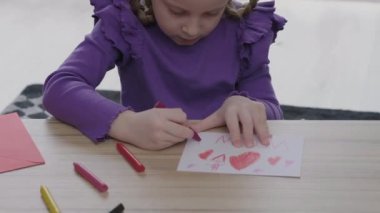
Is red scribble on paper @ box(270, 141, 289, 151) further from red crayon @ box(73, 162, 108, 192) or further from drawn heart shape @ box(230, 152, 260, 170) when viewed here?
red crayon @ box(73, 162, 108, 192)

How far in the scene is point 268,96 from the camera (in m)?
1.21

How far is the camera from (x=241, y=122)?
0.96 metres

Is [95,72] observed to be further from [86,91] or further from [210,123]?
[210,123]

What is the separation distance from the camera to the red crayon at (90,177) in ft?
2.65

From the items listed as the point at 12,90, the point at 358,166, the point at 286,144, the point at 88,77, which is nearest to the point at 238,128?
the point at 286,144

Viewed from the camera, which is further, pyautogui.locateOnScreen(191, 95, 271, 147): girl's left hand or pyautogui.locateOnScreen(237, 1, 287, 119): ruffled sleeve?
pyautogui.locateOnScreen(237, 1, 287, 119): ruffled sleeve

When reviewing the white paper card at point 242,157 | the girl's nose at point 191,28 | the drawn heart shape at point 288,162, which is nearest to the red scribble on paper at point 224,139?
the white paper card at point 242,157

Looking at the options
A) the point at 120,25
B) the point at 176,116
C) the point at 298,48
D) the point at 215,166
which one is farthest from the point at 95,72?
the point at 298,48

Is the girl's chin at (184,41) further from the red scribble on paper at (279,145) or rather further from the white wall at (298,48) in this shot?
the white wall at (298,48)

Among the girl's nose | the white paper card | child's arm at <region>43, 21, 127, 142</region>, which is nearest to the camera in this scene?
the white paper card

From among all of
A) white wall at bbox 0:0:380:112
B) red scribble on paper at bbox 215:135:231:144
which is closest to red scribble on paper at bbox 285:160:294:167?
red scribble on paper at bbox 215:135:231:144

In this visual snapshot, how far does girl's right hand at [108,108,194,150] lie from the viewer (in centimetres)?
91

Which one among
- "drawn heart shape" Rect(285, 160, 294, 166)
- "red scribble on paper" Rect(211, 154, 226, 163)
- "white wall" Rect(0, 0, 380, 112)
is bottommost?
"white wall" Rect(0, 0, 380, 112)

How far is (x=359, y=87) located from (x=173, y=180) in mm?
1829
